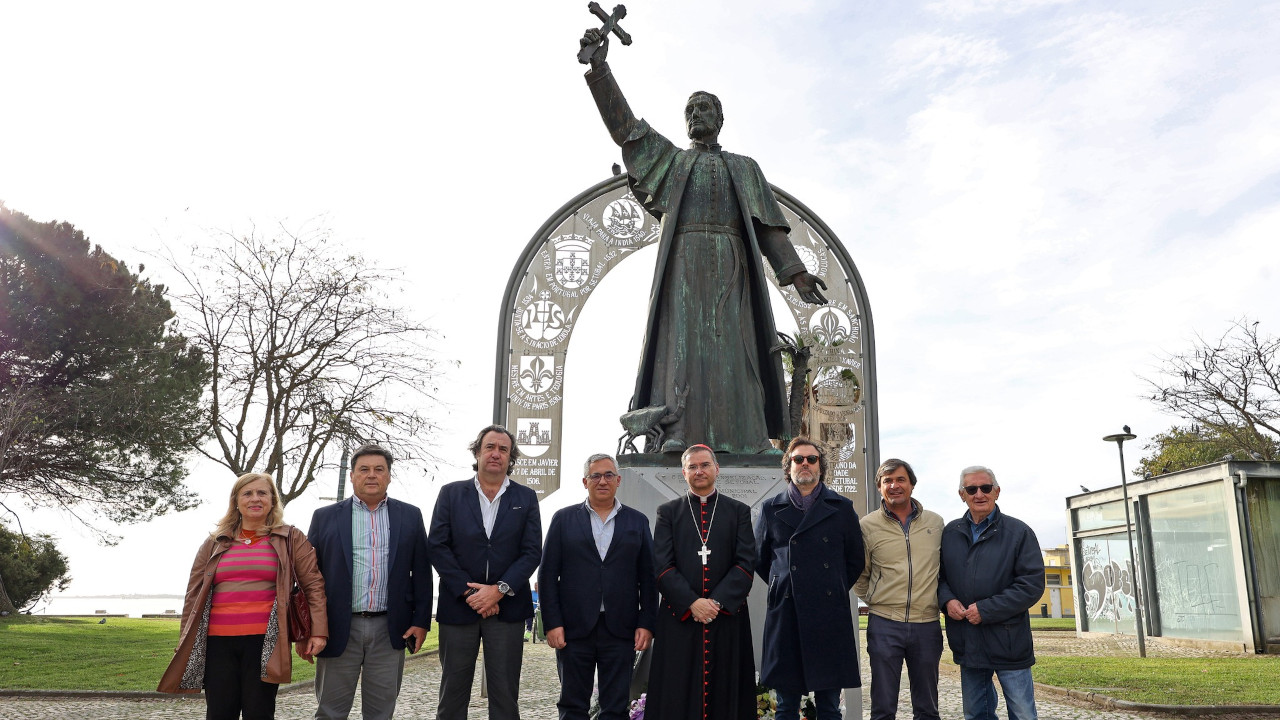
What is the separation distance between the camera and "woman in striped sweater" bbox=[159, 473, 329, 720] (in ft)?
13.4

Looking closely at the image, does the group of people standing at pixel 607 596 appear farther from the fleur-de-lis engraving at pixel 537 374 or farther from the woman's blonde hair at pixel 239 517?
the fleur-de-lis engraving at pixel 537 374

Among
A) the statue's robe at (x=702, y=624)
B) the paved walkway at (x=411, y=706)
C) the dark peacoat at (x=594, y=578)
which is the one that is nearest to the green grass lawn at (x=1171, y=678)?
the paved walkway at (x=411, y=706)

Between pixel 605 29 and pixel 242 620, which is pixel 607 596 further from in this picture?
pixel 605 29

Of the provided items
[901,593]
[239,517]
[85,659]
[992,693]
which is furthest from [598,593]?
[85,659]

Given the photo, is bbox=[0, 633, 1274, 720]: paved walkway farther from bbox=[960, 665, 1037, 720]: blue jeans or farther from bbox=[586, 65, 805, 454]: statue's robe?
bbox=[960, 665, 1037, 720]: blue jeans

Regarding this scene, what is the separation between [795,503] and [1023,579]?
1.12 meters

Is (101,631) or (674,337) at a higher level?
(674,337)

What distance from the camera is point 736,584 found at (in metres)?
4.12

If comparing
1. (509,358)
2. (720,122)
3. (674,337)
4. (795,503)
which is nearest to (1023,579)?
(795,503)

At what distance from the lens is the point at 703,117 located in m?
6.24

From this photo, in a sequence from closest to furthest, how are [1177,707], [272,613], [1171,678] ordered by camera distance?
[272,613] → [1177,707] → [1171,678]

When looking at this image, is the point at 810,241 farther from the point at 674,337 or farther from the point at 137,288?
the point at 137,288

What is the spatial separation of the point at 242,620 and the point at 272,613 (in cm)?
13

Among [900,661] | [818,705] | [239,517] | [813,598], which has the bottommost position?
[818,705]
